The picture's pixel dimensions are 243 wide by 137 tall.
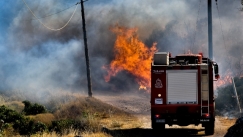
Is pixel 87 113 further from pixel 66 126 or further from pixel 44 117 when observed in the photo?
pixel 66 126

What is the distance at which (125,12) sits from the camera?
5478 centimetres

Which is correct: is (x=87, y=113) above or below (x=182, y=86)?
below

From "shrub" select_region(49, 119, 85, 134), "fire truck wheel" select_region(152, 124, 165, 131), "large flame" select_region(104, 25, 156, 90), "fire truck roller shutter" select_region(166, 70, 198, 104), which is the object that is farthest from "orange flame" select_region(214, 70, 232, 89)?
"fire truck roller shutter" select_region(166, 70, 198, 104)

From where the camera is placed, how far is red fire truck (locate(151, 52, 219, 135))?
65.3 ft

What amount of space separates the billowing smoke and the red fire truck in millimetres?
27636

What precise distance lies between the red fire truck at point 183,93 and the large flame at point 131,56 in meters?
24.2

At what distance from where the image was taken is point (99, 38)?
177ft

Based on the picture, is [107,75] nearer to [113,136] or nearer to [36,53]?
[36,53]

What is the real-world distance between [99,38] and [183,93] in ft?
114

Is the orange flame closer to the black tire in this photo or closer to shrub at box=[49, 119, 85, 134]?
shrub at box=[49, 119, 85, 134]

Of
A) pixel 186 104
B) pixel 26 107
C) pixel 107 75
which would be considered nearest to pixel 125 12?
pixel 107 75

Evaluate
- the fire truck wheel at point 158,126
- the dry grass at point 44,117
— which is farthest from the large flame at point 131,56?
the fire truck wheel at point 158,126

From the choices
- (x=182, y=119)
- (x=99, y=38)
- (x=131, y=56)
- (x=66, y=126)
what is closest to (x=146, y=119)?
(x=66, y=126)

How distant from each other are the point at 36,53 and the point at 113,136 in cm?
3591
